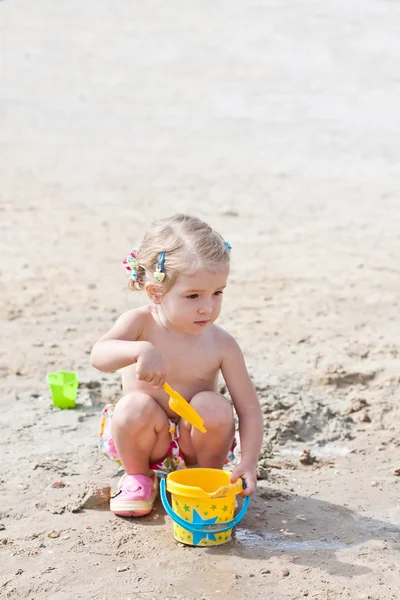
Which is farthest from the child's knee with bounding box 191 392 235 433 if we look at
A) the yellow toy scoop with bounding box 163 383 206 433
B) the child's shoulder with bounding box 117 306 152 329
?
the child's shoulder with bounding box 117 306 152 329

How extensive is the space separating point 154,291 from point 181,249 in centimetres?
20

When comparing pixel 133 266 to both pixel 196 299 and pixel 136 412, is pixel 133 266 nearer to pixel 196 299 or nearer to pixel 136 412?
pixel 196 299

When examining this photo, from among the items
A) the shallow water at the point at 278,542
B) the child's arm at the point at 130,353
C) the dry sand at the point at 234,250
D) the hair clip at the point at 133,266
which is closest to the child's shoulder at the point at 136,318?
the child's arm at the point at 130,353

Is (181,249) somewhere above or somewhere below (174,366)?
above

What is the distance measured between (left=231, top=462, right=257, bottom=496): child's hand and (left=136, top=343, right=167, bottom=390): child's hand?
0.39 metres

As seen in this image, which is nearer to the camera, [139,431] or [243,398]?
[139,431]

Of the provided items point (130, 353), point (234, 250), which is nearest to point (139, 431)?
point (130, 353)

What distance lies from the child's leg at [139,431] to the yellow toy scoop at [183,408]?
6.9 inches

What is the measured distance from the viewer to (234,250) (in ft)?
22.0

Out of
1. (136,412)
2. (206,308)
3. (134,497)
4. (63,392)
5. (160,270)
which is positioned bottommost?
(63,392)

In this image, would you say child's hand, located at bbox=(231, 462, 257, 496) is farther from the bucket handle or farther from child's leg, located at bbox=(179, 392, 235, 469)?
child's leg, located at bbox=(179, 392, 235, 469)

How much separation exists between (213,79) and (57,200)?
460 cm

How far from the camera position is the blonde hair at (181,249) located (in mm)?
2836

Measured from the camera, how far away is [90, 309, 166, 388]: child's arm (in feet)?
8.89
